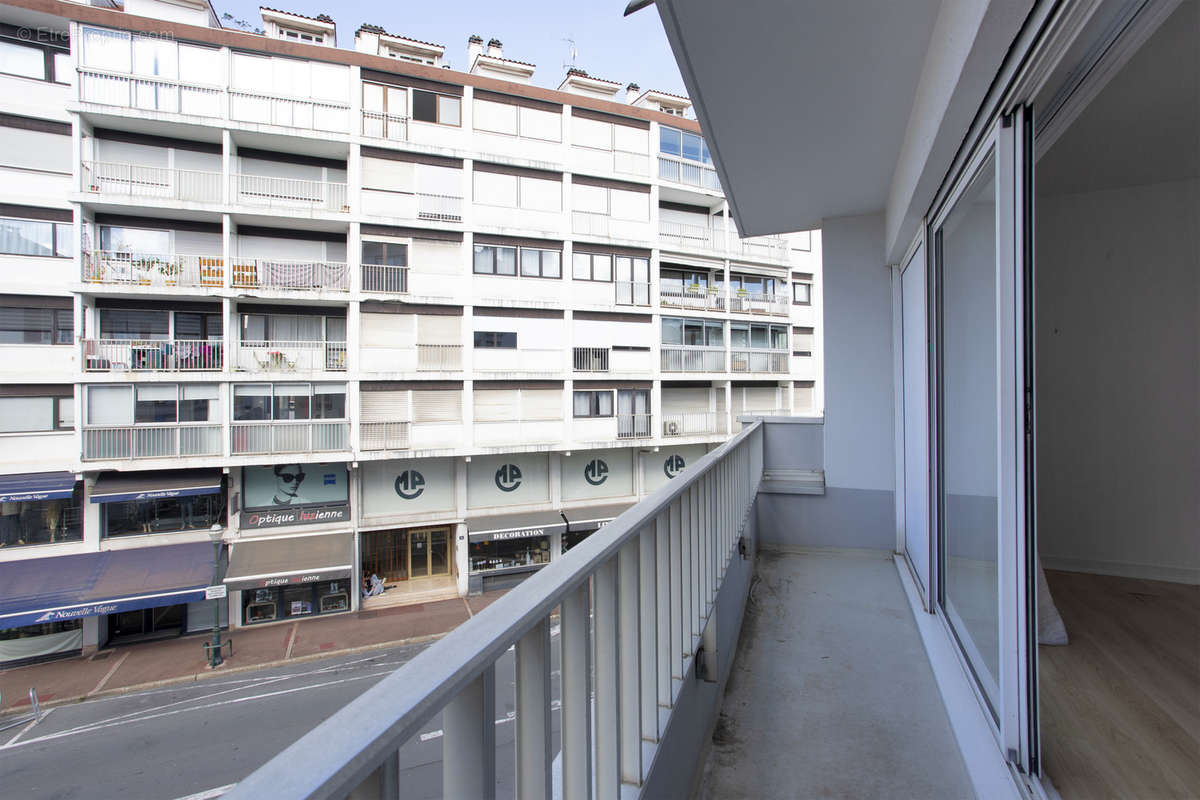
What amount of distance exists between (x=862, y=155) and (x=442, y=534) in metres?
10.9

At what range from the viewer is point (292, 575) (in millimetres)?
9773

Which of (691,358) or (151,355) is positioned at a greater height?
(691,358)

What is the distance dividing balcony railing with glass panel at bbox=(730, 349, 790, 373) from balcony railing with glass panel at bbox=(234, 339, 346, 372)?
363 inches

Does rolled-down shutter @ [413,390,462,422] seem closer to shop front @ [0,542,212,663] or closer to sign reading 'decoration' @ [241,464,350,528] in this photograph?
sign reading 'decoration' @ [241,464,350,528]

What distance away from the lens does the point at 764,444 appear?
4.88 meters

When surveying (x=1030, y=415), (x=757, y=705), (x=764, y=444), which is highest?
(x=1030, y=415)

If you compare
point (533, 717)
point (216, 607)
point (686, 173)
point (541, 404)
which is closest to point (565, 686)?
point (533, 717)

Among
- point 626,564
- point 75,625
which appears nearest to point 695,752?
point 626,564

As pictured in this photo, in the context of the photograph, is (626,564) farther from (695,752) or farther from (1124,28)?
(1124,28)

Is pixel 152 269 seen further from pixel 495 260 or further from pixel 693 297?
pixel 693 297

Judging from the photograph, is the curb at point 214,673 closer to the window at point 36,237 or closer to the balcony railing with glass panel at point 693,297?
the window at point 36,237

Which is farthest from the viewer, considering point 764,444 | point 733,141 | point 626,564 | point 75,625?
point 75,625

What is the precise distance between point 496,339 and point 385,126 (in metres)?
4.64

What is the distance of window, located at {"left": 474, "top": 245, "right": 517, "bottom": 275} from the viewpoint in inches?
461
